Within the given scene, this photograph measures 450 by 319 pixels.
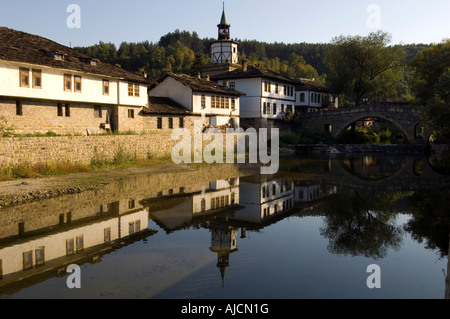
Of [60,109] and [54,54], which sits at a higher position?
[54,54]

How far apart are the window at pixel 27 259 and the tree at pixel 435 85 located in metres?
25.0

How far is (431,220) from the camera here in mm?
17812

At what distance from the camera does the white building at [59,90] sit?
26953mm

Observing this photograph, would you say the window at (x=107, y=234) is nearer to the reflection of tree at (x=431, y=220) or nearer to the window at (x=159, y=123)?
the reflection of tree at (x=431, y=220)

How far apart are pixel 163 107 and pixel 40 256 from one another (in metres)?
27.8

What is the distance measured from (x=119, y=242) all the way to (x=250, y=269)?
516cm

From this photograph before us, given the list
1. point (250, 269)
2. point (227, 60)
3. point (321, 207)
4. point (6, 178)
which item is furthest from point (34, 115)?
point (227, 60)

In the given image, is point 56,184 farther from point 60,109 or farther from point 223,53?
point 223,53

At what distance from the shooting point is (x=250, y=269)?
11.9 m

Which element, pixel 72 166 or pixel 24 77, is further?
pixel 24 77

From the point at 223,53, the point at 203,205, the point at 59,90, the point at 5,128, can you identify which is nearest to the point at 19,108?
the point at 5,128

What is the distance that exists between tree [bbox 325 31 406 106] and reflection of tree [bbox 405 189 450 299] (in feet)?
134

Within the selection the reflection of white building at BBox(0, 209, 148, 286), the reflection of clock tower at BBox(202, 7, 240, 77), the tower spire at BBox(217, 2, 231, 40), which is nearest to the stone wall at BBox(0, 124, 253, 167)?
the reflection of white building at BBox(0, 209, 148, 286)

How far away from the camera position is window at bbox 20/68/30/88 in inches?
1061
